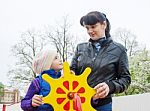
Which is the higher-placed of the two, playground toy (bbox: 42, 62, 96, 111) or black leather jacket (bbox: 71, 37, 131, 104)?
black leather jacket (bbox: 71, 37, 131, 104)

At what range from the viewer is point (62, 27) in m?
15.9

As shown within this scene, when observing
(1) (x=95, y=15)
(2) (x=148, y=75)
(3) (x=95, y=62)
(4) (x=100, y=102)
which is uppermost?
(1) (x=95, y=15)

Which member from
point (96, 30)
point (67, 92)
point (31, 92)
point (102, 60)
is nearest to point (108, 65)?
point (102, 60)

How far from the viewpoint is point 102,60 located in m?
1.52

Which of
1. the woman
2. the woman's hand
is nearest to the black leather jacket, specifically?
the woman

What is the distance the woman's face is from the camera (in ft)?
5.02

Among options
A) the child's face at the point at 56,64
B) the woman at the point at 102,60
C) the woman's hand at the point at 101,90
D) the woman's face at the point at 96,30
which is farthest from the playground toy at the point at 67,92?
the child's face at the point at 56,64

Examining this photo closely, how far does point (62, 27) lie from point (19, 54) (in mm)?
2400

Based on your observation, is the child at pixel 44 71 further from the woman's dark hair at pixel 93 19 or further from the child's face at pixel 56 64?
the woman's dark hair at pixel 93 19

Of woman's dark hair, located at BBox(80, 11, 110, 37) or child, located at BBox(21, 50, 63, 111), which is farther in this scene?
child, located at BBox(21, 50, 63, 111)

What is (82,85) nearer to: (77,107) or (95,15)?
(77,107)

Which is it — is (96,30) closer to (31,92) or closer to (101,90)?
(101,90)

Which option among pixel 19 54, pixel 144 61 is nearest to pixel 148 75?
pixel 144 61

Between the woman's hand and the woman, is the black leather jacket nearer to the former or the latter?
the woman
